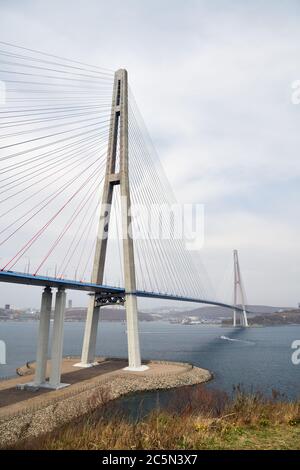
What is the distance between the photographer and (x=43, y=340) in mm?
26891

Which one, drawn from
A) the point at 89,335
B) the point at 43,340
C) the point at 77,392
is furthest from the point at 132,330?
the point at 77,392

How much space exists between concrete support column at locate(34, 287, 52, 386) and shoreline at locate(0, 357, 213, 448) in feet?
4.88

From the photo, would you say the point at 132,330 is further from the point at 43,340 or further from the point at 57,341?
the point at 43,340

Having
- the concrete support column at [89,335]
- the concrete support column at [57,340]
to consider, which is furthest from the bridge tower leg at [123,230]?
the concrete support column at [57,340]

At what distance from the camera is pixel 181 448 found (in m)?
8.56

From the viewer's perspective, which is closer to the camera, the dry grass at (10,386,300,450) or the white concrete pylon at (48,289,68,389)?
the dry grass at (10,386,300,450)

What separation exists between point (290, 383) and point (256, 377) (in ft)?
13.3

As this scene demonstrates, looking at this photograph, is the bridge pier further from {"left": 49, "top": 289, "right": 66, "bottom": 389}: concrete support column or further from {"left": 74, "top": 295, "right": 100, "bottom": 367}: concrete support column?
{"left": 74, "top": 295, "right": 100, "bottom": 367}: concrete support column

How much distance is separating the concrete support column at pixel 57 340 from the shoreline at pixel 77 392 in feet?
3.78

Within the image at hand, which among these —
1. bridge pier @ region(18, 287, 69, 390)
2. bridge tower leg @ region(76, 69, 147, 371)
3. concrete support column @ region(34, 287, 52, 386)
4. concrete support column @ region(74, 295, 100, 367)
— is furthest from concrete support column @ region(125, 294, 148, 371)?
concrete support column @ region(34, 287, 52, 386)

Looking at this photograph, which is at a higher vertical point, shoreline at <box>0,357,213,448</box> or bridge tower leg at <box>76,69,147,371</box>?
bridge tower leg at <box>76,69,147,371</box>

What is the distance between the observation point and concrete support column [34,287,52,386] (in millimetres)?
26688

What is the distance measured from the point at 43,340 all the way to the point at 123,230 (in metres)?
13.0
